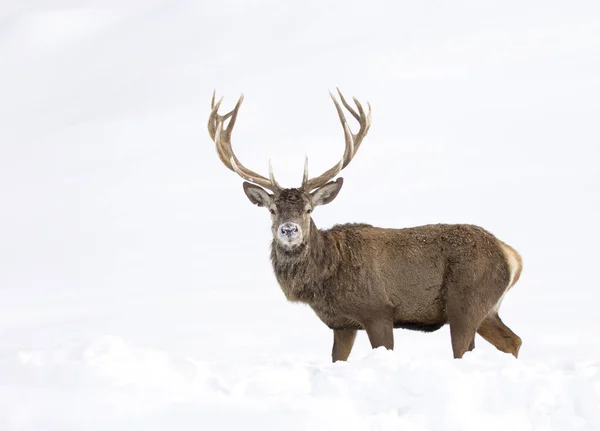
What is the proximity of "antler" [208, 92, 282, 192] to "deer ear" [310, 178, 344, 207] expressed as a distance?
0.45 m

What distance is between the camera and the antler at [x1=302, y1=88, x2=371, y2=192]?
1356cm

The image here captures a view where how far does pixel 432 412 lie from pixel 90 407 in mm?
2537

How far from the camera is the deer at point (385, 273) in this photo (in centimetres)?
1271

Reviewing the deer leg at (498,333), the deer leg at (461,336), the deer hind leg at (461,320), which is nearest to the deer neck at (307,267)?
the deer hind leg at (461,320)

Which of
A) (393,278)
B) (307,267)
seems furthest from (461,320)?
(307,267)

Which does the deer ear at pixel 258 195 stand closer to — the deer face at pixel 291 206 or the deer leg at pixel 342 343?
the deer face at pixel 291 206

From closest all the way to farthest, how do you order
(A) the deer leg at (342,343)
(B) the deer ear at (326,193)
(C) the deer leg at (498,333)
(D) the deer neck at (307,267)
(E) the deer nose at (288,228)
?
(E) the deer nose at (288,228) < (D) the deer neck at (307,267) < (A) the deer leg at (342,343) < (B) the deer ear at (326,193) < (C) the deer leg at (498,333)

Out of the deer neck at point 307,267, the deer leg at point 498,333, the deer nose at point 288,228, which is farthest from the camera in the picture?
the deer leg at point 498,333

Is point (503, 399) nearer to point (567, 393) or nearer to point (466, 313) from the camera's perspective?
point (567, 393)

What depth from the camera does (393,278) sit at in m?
12.9

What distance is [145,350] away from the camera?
8.48 meters

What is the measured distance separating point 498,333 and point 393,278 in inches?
65.3

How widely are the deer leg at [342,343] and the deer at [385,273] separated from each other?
0.01 meters

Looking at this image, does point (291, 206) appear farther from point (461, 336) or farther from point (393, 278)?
point (461, 336)
